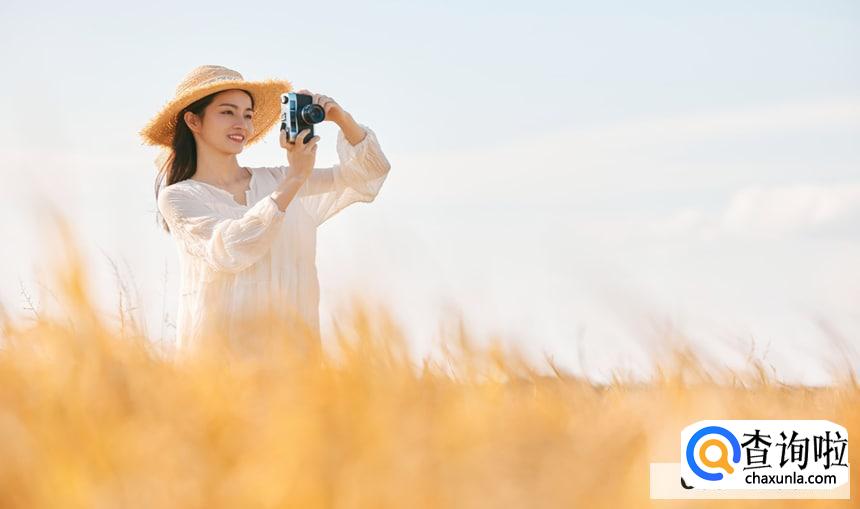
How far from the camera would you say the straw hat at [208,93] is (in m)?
2.71

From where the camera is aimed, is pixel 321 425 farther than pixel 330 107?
No

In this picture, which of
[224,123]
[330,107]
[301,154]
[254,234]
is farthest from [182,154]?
[254,234]

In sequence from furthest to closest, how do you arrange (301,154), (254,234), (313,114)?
(313,114)
(301,154)
(254,234)

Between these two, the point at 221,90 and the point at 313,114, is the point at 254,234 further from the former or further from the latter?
the point at 221,90

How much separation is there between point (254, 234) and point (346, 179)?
1.92 feet

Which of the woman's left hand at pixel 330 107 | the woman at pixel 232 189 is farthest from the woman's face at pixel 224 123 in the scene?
the woman's left hand at pixel 330 107

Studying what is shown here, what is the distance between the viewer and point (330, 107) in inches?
105

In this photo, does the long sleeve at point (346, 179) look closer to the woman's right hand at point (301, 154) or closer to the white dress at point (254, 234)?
the white dress at point (254, 234)

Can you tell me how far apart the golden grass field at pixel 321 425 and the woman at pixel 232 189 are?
4.78 feet

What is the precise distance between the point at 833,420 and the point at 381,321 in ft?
1.57

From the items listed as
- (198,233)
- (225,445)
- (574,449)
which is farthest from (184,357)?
(198,233)

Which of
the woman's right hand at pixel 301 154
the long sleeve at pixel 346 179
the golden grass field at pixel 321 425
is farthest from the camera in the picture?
the long sleeve at pixel 346 179

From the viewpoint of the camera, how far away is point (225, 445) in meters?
0.72

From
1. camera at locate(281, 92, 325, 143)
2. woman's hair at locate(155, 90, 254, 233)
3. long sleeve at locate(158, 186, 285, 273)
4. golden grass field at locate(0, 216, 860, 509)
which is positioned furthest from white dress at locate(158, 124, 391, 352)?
golden grass field at locate(0, 216, 860, 509)
